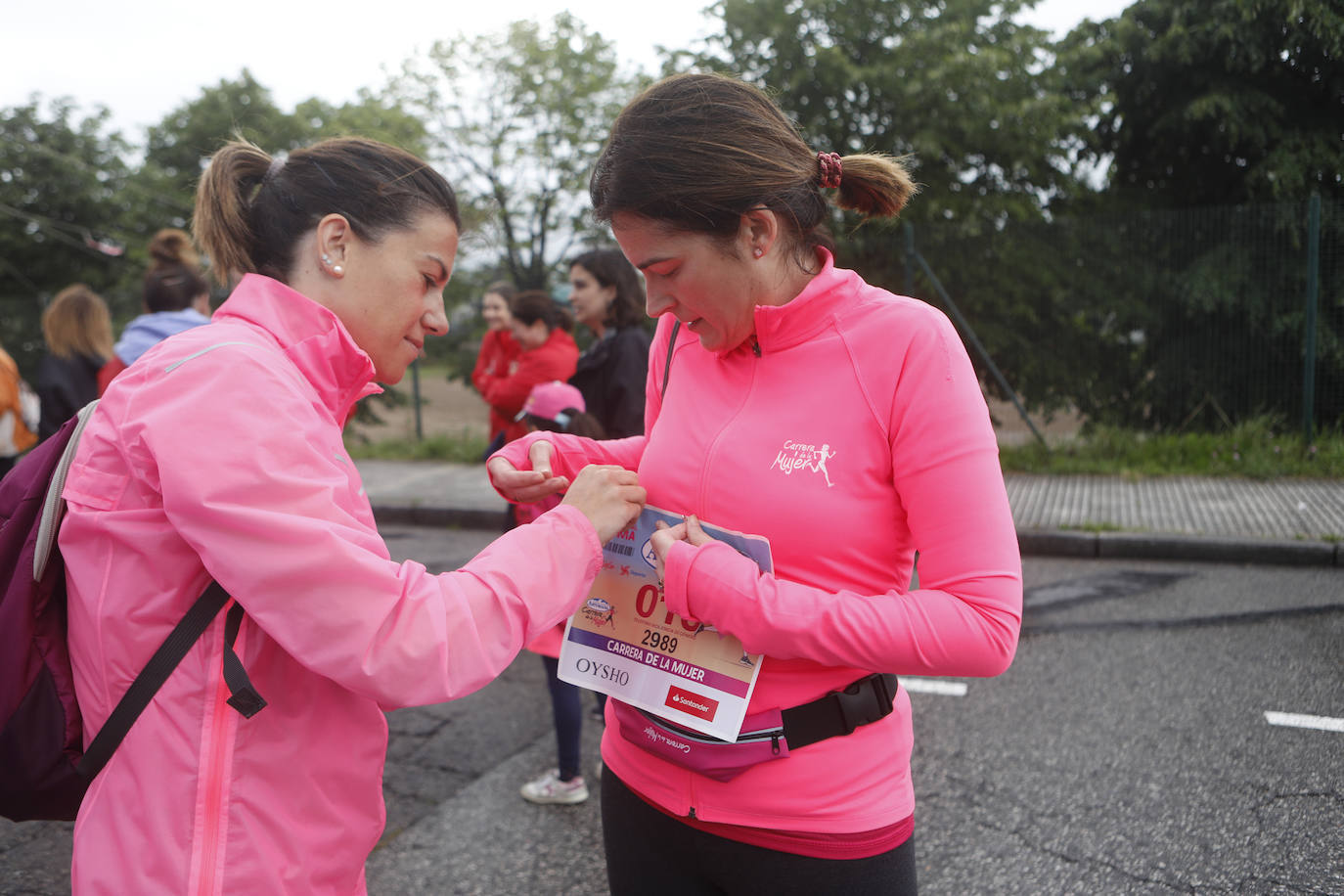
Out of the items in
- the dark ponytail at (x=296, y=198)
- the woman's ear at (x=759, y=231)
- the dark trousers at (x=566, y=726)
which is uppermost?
the dark ponytail at (x=296, y=198)

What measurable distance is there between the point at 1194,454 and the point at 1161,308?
1552 millimetres

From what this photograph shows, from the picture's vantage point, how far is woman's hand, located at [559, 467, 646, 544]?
1436 millimetres

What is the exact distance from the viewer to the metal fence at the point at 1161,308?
8875 mm

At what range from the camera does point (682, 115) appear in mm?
1451

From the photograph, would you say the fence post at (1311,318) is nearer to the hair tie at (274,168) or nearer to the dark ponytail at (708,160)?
the dark ponytail at (708,160)

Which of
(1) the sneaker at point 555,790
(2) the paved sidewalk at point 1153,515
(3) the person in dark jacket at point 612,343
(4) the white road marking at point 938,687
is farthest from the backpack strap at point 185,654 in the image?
(2) the paved sidewalk at point 1153,515

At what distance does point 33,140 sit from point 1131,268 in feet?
77.0

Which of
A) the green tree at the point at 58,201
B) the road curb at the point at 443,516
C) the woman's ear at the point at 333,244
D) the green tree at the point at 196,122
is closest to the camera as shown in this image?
the woman's ear at the point at 333,244

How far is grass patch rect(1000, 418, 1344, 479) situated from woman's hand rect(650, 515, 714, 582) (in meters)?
7.37

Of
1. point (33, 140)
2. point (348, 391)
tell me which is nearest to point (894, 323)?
point (348, 391)

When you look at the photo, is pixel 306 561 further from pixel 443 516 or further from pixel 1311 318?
pixel 1311 318

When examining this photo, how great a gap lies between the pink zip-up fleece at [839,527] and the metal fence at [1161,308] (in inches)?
346

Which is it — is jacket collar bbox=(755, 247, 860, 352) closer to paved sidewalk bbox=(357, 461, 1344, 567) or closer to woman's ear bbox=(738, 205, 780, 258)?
woman's ear bbox=(738, 205, 780, 258)

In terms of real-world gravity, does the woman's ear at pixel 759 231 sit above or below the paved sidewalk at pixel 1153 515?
above
